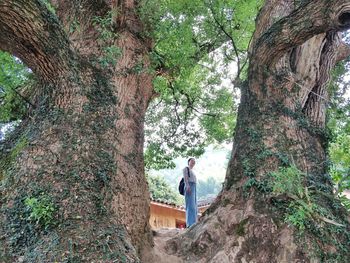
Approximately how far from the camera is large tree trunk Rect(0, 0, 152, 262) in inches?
125

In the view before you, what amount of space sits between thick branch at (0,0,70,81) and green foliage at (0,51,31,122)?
873mm

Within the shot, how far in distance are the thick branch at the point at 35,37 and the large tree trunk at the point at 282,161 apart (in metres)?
2.70

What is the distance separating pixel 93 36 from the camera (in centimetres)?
515

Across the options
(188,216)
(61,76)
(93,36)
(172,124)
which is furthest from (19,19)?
(172,124)

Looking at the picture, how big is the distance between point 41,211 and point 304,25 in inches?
144

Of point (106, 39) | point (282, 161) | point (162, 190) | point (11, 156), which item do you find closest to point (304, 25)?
point (282, 161)

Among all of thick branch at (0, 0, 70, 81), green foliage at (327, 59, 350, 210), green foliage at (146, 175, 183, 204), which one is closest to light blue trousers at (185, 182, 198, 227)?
green foliage at (327, 59, 350, 210)

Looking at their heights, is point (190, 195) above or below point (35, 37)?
below

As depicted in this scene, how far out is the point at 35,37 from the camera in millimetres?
3535

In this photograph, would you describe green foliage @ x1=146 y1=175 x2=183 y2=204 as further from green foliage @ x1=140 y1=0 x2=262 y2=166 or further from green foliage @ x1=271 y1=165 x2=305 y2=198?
green foliage @ x1=271 y1=165 x2=305 y2=198

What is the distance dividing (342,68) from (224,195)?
500cm

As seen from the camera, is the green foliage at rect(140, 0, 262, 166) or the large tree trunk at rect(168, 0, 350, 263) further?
the green foliage at rect(140, 0, 262, 166)

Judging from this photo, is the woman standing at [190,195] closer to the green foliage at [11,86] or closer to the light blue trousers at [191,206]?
the light blue trousers at [191,206]

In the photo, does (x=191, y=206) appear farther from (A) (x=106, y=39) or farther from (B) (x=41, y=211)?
(B) (x=41, y=211)
